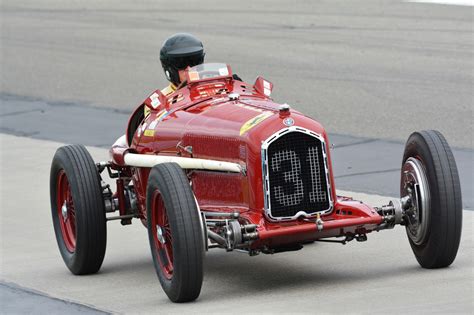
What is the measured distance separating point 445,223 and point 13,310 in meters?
3.04

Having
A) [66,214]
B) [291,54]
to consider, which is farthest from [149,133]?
[291,54]

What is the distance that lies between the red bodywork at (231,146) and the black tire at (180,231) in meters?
0.44

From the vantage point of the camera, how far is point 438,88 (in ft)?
58.9

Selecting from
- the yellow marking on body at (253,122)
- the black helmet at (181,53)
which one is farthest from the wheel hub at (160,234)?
the black helmet at (181,53)

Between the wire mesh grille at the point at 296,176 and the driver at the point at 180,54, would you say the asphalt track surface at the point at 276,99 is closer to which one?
the wire mesh grille at the point at 296,176

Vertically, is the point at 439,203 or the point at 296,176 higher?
the point at 296,176

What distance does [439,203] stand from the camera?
8.68 meters

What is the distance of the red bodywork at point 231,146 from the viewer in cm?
858

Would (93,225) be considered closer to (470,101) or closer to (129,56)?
(470,101)

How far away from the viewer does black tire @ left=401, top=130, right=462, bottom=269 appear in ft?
28.5

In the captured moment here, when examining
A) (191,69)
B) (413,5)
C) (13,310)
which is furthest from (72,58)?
(13,310)

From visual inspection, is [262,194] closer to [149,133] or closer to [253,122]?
Answer: [253,122]

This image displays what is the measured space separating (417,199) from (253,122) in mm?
1272

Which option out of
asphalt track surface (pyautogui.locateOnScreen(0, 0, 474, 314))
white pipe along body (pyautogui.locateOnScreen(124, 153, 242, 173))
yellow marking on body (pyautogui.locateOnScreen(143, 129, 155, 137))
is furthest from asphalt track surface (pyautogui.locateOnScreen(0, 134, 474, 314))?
yellow marking on body (pyautogui.locateOnScreen(143, 129, 155, 137))
